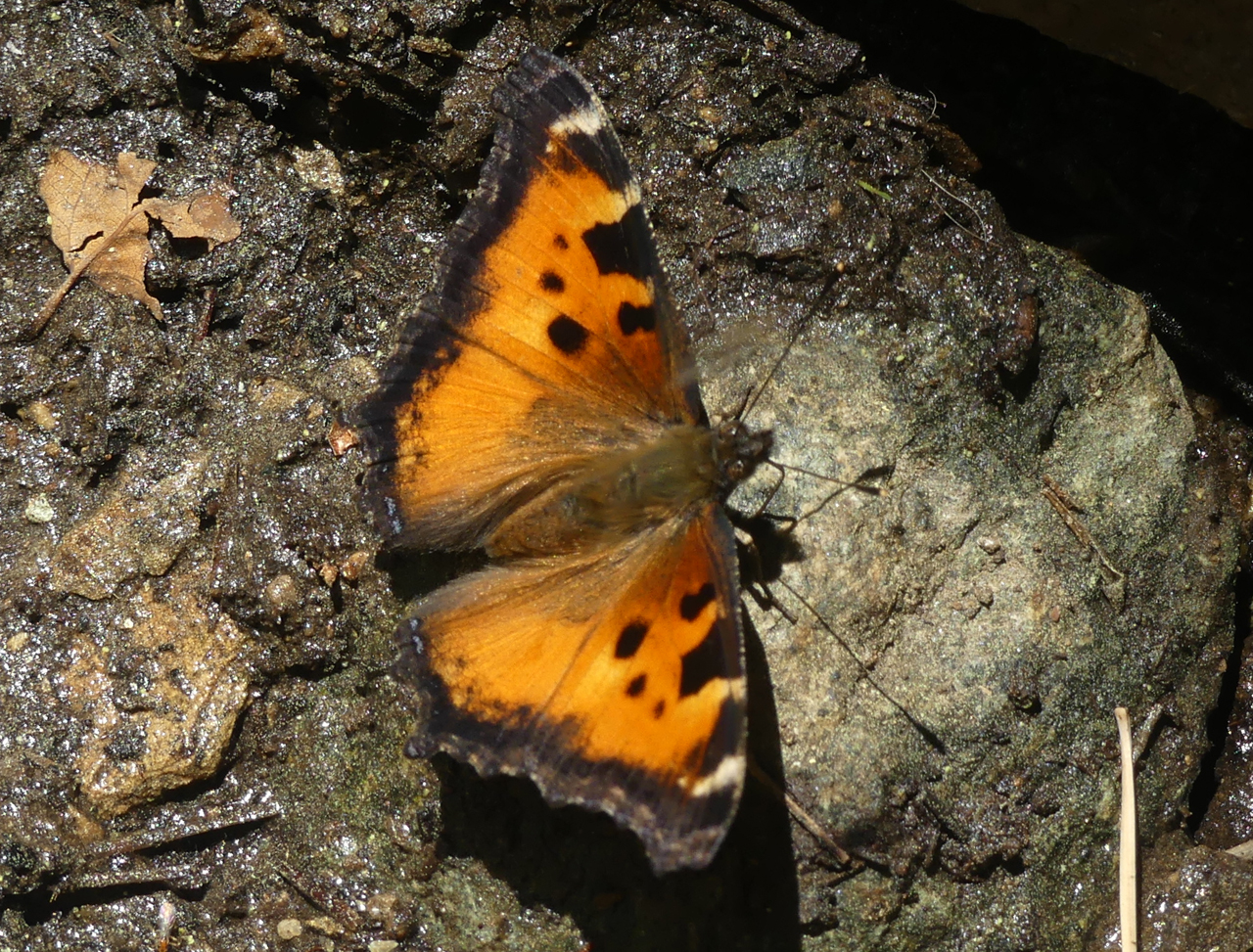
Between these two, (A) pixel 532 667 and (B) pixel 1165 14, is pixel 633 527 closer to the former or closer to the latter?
(A) pixel 532 667

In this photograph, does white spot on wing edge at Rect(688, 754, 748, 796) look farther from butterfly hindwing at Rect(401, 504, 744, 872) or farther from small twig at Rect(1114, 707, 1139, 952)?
small twig at Rect(1114, 707, 1139, 952)

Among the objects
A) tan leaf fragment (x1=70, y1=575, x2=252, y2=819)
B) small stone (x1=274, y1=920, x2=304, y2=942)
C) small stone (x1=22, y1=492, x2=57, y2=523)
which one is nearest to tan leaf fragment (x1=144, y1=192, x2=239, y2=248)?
small stone (x1=22, y1=492, x2=57, y2=523)

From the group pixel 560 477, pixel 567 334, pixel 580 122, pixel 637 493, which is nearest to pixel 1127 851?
pixel 637 493

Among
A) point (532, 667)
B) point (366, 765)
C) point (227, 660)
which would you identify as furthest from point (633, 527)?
point (227, 660)

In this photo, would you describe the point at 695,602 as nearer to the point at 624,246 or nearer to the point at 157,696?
the point at 624,246

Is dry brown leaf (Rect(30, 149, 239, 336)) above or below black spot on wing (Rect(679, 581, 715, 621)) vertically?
below
